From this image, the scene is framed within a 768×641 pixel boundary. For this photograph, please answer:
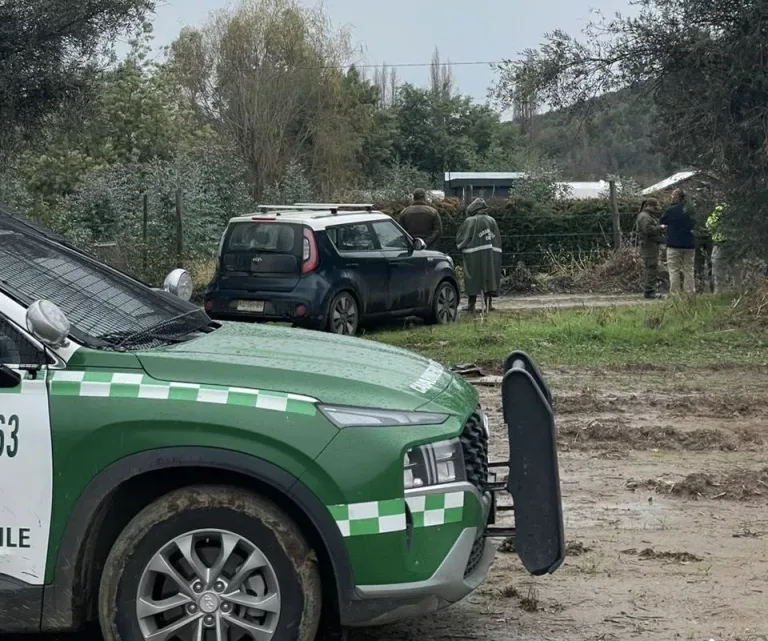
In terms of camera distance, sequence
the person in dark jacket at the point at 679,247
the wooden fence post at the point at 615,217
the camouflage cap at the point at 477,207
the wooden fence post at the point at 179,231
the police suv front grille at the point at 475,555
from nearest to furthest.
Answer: the police suv front grille at the point at 475,555 < the camouflage cap at the point at 477,207 < the person in dark jacket at the point at 679,247 < the wooden fence post at the point at 179,231 < the wooden fence post at the point at 615,217

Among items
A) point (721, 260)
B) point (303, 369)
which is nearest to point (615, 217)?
point (721, 260)

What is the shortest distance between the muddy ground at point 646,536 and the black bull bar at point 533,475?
60 centimetres

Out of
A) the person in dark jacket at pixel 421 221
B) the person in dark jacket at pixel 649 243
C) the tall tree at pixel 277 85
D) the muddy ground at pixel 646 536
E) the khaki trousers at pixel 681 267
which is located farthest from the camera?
the tall tree at pixel 277 85

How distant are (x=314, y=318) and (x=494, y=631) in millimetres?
9197

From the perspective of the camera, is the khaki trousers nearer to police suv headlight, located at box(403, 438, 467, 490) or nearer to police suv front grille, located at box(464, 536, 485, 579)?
police suv front grille, located at box(464, 536, 485, 579)

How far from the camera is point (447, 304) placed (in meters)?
16.7

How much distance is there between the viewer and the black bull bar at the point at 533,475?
4.35m

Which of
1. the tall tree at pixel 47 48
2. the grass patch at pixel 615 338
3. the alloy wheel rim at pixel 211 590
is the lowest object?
the grass patch at pixel 615 338

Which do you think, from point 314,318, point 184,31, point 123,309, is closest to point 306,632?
point 123,309

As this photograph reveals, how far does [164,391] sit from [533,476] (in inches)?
56.8

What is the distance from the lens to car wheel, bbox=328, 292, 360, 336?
558 inches

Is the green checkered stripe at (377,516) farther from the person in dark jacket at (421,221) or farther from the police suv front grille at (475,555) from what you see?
the person in dark jacket at (421,221)

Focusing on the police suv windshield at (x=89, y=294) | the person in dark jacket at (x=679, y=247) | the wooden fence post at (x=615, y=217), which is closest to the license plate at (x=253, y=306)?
the person in dark jacket at (x=679, y=247)

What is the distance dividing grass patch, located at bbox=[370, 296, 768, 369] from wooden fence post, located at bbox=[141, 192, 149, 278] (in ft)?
16.4
